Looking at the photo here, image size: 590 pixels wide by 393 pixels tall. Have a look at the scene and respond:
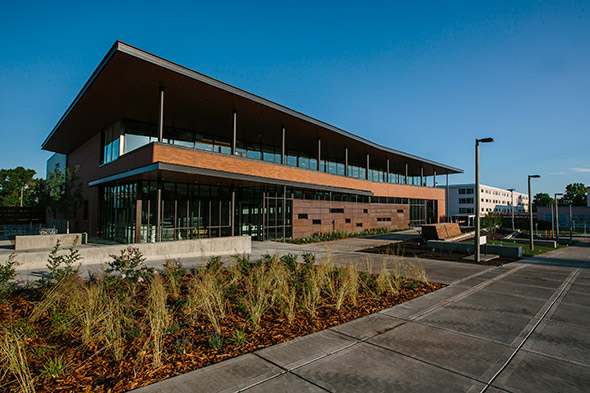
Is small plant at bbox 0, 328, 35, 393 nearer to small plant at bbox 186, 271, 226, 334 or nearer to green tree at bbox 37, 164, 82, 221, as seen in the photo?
small plant at bbox 186, 271, 226, 334

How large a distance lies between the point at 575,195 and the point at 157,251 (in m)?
156

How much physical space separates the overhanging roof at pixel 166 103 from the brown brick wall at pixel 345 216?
606 cm

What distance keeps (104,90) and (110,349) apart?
52.5ft

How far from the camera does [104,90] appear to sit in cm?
1634

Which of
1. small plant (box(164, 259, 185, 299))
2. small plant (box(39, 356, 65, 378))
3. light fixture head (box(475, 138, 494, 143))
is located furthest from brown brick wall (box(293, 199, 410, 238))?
small plant (box(39, 356, 65, 378))

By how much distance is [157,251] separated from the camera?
1364cm

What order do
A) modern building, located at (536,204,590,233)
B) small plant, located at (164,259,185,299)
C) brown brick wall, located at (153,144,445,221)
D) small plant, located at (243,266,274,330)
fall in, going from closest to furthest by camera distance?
1. small plant, located at (243,266,274,330)
2. small plant, located at (164,259,185,299)
3. brown brick wall, located at (153,144,445,221)
4. modern building, located at (536,204,590,233)

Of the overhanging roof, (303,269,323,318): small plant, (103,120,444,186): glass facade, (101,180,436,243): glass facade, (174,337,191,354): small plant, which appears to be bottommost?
(174,337,191,354): small plant

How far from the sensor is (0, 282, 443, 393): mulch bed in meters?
3.65

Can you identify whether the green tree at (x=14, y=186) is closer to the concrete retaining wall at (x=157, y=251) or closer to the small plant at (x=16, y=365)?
the concrete retaining wall at (x=157, y=251)

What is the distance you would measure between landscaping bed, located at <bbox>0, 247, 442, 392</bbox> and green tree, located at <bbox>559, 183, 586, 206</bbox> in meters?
147

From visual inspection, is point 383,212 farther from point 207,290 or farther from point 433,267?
point 207,290

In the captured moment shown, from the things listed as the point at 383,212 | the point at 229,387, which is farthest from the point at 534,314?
the point at 383,212

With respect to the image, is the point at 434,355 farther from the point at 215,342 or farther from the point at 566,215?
the point at 566,215
